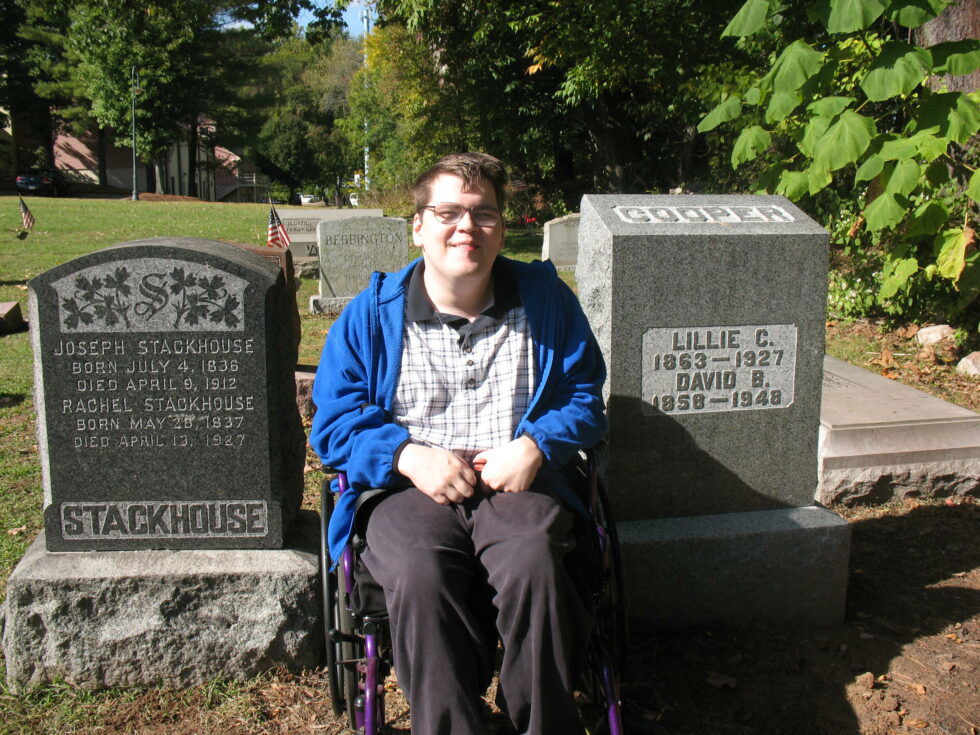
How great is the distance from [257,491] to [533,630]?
46.9 inches

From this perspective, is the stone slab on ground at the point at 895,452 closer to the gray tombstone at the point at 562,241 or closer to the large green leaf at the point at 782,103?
the large green leaf at the point at 782,103

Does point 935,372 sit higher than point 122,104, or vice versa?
point 122,104

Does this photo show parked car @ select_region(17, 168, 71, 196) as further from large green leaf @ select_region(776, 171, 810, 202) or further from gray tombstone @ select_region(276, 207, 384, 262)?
large green leaf @ select_region(776, 171, 810, 202)

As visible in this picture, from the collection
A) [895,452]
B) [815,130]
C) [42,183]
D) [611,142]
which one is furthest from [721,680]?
[42,183]

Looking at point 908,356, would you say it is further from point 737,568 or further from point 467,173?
point 467,173

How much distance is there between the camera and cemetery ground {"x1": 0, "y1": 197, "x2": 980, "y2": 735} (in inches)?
106

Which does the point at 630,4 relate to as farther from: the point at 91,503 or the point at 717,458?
the point at 91,503

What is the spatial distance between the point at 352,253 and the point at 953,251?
23.9 ft

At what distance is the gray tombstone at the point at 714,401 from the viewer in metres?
3.12

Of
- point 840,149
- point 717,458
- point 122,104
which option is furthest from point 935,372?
point 122,104

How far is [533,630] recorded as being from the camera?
211 centimetres

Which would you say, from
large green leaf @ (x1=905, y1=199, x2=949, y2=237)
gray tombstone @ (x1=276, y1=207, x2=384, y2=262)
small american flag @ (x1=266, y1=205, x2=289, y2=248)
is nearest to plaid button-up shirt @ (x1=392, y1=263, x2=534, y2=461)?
large green leaf @ (x1=905, y1=199, x2=949, y2=237)

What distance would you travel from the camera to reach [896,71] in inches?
161

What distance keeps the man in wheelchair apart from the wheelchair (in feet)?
0.28
